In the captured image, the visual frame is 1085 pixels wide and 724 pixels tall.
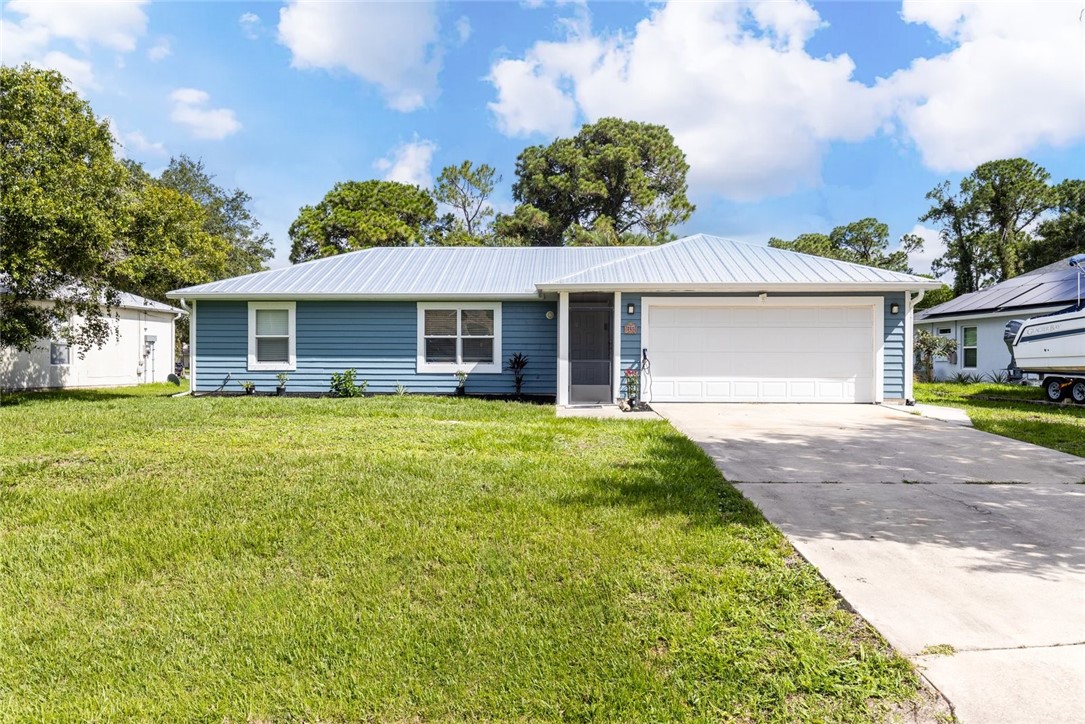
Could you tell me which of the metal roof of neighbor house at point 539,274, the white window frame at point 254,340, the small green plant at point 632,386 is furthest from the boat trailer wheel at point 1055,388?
the white window frame at point 254,340

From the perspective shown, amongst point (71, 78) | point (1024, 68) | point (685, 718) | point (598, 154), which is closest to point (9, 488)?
point (685, 718)

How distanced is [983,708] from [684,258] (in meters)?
10.7

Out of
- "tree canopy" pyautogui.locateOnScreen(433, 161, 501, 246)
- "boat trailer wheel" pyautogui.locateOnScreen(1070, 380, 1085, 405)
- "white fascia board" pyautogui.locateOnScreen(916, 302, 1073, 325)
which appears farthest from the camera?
"tree canopy" pyautogui.locateOnScreen(433, 161, 501, 246)

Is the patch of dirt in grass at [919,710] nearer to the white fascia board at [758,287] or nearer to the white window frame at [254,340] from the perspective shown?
the white fascia board at [758,287]

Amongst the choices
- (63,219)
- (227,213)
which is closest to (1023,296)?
(63,219)

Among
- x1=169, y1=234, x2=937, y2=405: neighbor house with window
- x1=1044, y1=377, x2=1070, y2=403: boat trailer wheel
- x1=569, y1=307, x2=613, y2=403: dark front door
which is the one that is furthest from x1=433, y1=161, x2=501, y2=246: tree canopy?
x1=1044, y1=377, x2=1070, y2=403: boat trailer wheel

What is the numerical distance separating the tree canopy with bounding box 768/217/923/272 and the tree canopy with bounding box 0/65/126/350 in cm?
3687

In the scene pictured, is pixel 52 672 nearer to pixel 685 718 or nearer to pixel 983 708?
pixel 685 718

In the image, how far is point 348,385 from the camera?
1190cm

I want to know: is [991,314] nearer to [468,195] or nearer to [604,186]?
[604,186]

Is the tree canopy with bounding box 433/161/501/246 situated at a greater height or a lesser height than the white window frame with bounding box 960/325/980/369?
greater

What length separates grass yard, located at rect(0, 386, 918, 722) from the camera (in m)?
2.16

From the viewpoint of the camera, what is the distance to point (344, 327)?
1218 centimetres

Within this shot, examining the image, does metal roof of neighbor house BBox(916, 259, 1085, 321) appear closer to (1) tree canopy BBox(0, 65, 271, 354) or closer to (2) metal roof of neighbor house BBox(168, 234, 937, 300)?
(2) metal roof of neighbor house BBox(168, 234, 937, 300)
